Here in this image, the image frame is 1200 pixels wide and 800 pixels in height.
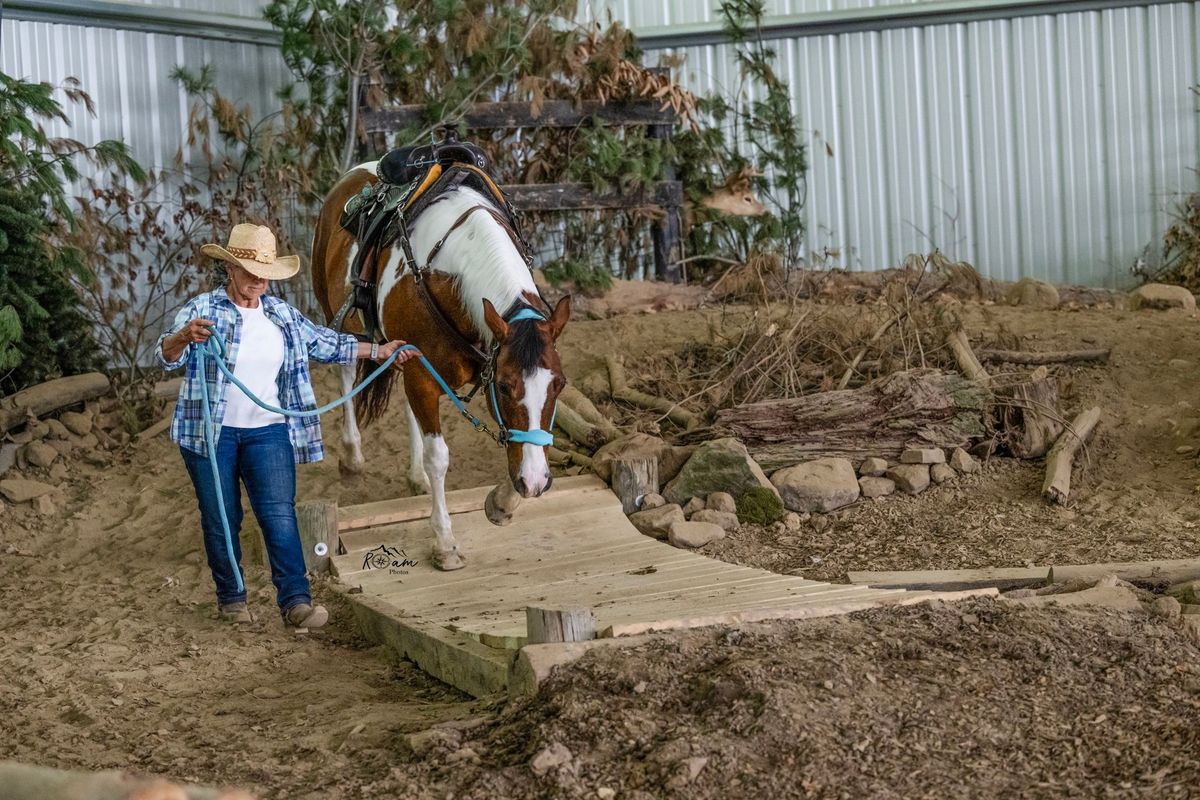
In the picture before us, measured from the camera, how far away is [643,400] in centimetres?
805

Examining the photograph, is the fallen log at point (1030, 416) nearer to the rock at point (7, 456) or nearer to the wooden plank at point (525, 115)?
the wooden plank at point (525, 115)

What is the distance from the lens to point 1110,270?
1157 centimetres

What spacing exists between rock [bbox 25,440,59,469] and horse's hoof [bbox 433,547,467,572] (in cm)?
341

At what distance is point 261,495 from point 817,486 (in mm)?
3168

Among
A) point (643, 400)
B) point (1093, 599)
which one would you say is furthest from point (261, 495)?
point (643, 400)

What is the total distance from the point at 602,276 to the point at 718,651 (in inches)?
261

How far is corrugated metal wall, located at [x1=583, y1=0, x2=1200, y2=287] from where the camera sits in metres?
11.5

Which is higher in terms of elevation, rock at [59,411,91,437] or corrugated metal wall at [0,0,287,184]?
corrugated metal wall at [0,0,287,184]

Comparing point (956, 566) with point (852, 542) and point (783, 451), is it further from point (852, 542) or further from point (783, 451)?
point (783, 451)

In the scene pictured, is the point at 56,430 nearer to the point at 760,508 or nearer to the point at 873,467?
the point at 760,508

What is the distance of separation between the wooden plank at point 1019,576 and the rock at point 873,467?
2014 millimetres

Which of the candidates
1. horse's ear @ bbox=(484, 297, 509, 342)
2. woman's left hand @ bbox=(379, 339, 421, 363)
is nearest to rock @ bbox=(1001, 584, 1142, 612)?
horse's ear @ bbox=(484, 297, 509, 342)

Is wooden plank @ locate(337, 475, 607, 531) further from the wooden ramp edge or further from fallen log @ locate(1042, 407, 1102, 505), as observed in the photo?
fallen log @ locate(1042, 407, 1102, 505)

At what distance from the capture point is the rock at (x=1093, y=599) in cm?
428
